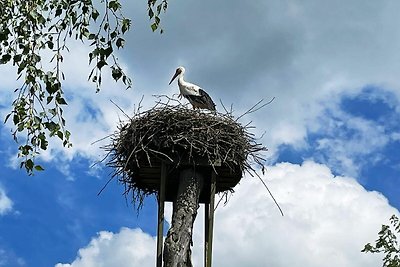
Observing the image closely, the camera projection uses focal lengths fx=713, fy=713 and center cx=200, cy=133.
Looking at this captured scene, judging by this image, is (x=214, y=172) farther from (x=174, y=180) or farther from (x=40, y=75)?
(x=40, y=75)

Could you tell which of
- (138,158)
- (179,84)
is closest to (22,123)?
(138,158)

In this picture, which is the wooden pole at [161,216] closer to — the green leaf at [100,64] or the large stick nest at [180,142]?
the large stick nest at [180,142]

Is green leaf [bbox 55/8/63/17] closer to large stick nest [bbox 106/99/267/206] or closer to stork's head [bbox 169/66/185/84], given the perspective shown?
large stick nest [bbox 106/99/267/206]

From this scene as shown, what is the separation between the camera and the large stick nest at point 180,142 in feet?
21.6

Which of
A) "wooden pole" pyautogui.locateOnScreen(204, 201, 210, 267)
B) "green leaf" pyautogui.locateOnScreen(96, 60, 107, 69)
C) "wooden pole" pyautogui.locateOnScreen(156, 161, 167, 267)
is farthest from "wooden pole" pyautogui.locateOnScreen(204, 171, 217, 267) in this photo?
"green leaf" pyautogui.locateOnScreen(96, 60, 107, 69)

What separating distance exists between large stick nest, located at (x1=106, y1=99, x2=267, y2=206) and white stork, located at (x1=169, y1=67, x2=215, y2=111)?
1.56 m

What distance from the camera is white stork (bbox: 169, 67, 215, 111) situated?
8562mm

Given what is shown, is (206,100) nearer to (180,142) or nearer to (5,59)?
(180,142)

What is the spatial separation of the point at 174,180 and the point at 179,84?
7.84ft

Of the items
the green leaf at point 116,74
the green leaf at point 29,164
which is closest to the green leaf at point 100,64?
the green leaf at point 116,74

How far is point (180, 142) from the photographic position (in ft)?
21.5

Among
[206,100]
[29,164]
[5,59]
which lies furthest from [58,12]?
[206,100]

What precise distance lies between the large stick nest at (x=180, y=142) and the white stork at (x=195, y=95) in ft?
5.12

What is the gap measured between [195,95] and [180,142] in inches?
89.1
